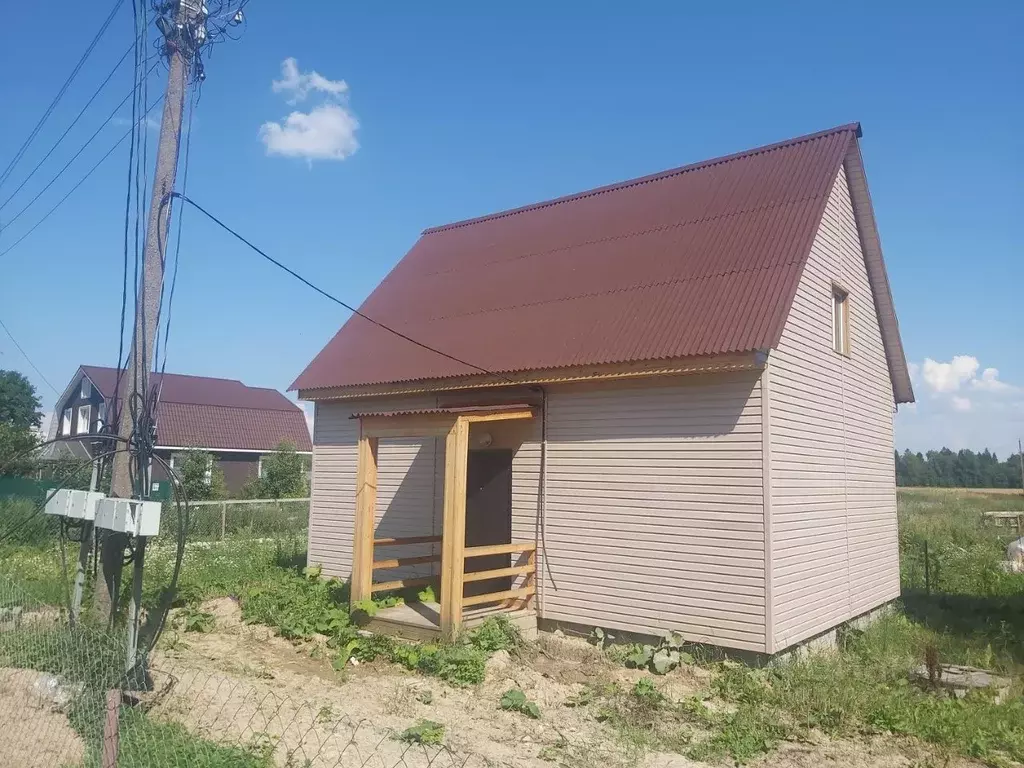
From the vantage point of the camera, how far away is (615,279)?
12203mm

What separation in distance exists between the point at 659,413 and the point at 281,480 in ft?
76.4

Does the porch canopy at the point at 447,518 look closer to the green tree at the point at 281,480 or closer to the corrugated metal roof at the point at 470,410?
the corrugated metal roof at the point at 470,410

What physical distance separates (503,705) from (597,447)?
369 centimetres

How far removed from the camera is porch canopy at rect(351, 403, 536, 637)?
991 centimetres

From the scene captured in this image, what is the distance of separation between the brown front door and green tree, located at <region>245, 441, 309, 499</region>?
19.5 meters

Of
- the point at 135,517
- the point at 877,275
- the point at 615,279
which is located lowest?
the point at 135,517

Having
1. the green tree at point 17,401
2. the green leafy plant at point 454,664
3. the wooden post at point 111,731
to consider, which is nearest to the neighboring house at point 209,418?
the green tree at point 17,401

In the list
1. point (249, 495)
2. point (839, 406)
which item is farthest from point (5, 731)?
point (249, 495)

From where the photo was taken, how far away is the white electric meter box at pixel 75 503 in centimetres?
806

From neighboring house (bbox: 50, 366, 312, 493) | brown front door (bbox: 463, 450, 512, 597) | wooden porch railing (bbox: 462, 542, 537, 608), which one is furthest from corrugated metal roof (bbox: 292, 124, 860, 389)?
neighboring house (bbox: 50, 366, 312, 493)

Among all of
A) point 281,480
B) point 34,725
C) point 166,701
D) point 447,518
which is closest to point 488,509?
point 447,518

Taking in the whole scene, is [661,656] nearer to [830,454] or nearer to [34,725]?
[830,454]

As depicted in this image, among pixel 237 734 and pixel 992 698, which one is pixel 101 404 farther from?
pixel 992 698

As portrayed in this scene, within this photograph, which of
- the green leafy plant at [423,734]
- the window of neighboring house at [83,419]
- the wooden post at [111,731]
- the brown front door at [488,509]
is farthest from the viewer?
the window of neighboring house at [83,419]
